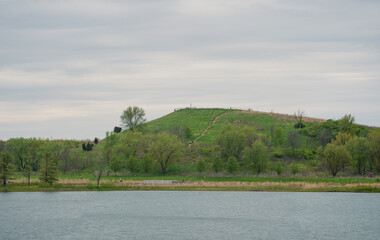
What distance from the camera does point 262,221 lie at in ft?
169

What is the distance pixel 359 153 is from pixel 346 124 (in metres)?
31.8

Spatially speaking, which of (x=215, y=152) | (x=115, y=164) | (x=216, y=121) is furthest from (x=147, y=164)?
(x=216, y=121)

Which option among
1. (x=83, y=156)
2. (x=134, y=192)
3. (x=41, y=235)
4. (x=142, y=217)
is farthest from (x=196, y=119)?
(x=41, y=235)

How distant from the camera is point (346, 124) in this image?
133750 millimetres

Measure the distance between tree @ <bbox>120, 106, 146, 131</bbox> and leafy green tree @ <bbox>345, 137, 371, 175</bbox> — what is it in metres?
72.4

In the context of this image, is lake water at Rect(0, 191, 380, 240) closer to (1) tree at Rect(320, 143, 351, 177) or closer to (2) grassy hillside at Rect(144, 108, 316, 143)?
(1) tree at Rect(320, 143, 351, 177)

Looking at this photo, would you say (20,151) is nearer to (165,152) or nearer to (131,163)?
(131,163)

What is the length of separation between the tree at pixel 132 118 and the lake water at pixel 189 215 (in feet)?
246

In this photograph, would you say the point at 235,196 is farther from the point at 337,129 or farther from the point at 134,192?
the point at 337,129

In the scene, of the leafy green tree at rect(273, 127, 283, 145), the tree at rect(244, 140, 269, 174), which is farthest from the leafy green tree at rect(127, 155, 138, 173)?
the leafy green tree at rect(273, 127, 283, 145)

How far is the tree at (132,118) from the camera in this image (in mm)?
151625

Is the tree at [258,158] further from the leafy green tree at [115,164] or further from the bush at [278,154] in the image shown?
the leafy green tree at [115,164]

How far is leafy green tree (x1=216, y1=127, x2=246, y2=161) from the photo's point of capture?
373ft

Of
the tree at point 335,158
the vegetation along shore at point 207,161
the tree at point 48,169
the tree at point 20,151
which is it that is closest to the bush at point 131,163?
the vegetation along shore at point 207,161
